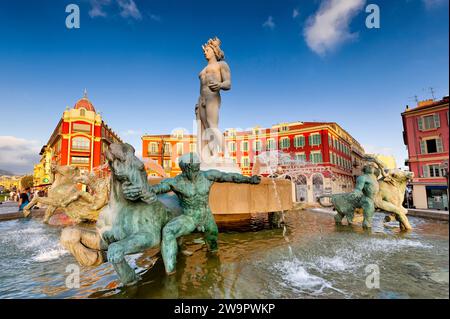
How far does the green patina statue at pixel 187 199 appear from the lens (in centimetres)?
253

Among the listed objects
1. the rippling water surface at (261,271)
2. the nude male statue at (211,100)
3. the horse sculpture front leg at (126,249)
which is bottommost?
the rippling water surface at (261,271)

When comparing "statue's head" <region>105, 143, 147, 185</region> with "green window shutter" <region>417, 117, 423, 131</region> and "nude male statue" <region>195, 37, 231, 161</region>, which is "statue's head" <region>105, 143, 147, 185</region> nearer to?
"nude male statue" <region>195, 37, 231, 161</region>

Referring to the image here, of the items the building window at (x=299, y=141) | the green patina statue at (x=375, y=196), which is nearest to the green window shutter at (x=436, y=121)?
the building window at (x=299, y=141)

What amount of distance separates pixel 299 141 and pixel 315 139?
269cm

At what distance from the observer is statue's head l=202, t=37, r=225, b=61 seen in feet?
22.4

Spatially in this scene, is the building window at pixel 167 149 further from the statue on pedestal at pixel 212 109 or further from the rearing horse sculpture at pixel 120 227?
the rearing horse sculpture at pixel 120 227

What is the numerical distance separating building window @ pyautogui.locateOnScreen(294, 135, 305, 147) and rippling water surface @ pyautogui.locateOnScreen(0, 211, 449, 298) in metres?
35.8

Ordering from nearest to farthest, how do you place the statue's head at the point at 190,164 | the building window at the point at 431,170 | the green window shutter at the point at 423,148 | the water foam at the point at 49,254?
the statue's head at the point at 190,164, the water foam at the point at 49,254, the building window at the point at 431,170, the green window shutter at the point at 423,148

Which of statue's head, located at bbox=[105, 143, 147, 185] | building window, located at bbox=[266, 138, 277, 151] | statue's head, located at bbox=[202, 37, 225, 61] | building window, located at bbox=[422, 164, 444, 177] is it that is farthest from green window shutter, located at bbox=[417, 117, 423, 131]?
statue's head, located at bbox=[105, 143, 147, 185]

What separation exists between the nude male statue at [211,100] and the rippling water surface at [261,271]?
9.62ft

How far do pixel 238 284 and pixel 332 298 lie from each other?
867 mm

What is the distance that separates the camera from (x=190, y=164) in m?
2.85

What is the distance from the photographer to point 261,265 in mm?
2934
